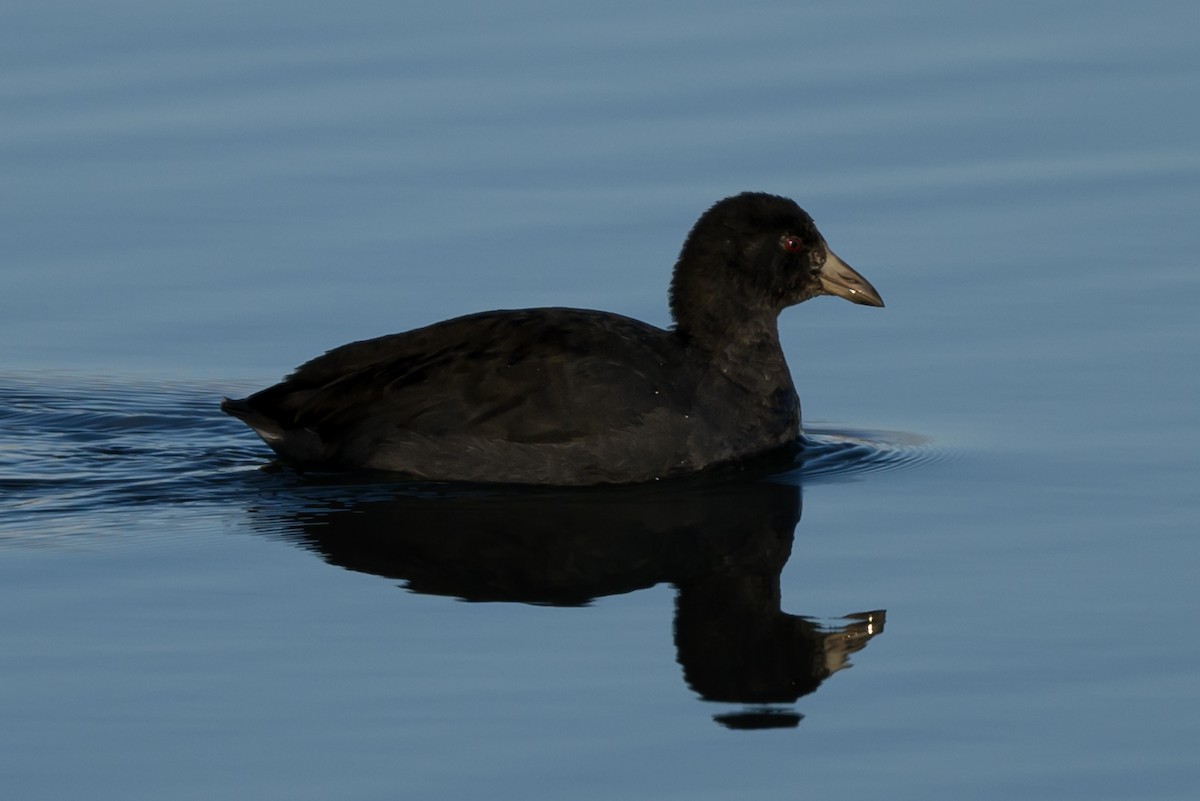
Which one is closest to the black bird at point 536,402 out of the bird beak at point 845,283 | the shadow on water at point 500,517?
the shadow on water at point 500,517

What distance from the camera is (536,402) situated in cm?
1050

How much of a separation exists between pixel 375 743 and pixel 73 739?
0.94 metres

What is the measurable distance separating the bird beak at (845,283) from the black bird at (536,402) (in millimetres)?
543

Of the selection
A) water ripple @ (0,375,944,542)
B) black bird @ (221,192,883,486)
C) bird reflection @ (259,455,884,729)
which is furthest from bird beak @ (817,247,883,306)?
bird reflection @ (259,455,884,729)

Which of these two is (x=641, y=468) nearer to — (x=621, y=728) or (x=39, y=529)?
(x=39, y=529)

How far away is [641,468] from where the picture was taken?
412 inches

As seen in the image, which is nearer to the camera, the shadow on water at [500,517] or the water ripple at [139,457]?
the shadow on water at [500,517]

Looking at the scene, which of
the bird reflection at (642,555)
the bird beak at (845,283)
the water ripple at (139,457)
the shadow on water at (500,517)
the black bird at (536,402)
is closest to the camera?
the bird reflection at (642,555)

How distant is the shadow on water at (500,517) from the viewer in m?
8.02

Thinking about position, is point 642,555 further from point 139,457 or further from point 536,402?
point 139,457

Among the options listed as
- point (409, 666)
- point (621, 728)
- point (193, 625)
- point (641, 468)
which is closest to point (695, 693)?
point (621, 728)

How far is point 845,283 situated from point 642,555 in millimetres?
2749

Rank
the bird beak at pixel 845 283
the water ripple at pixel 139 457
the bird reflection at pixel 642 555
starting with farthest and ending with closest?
1. the bird beak at pixel 845 283
2. the water ripple at pixel 139 457
3. the bird reflection at pixel 642 555

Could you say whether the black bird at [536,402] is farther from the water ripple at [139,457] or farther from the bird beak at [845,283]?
the bird beak at [845,283]
